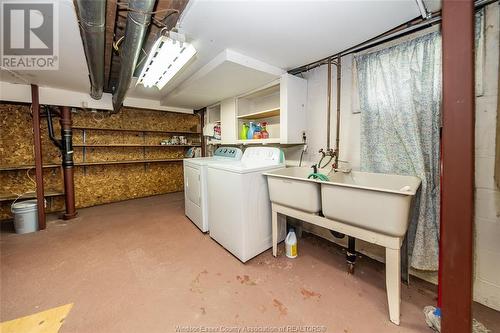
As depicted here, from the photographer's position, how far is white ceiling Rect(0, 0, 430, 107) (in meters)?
1.34

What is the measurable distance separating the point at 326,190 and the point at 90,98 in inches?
163

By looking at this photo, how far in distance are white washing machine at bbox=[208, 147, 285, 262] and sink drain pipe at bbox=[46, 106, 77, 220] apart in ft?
8.30

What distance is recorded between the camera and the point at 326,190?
4.87 ft

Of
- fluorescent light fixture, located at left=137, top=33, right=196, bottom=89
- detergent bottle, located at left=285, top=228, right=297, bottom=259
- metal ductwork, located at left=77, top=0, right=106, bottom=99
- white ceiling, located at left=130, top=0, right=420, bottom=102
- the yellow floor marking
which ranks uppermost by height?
white ceiling, located at left=130, top=0, right=420, bottom=102

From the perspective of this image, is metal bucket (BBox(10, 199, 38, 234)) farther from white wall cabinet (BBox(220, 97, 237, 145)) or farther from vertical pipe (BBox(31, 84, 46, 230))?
white wall cabinet (BBox(220, 97, 237, 145))

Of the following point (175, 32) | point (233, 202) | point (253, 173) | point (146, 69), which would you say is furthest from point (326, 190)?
point (146, 69)

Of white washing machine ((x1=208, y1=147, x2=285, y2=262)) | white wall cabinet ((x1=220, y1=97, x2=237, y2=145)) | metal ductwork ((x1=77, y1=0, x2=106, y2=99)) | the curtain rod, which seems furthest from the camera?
white wall cabinet ((x1=220, y1=97, x2=237, y2=145))

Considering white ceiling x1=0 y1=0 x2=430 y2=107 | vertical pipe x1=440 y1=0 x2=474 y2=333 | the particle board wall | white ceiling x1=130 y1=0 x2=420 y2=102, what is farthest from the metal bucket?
vertical pipe x1=440 y1=0 x2=474 y2=333

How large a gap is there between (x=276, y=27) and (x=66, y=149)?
3554 mm

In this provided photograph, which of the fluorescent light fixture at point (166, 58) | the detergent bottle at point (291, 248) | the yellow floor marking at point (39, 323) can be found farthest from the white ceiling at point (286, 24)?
the yellow floor marking at point (39, 323)

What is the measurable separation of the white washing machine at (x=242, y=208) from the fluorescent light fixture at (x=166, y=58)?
3.68 feet

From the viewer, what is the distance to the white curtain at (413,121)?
59.8 inches

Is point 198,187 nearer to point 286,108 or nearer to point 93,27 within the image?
point 286,108

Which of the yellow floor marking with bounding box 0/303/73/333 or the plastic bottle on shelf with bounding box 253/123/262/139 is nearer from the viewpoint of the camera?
the yellow floor marking with bounding box 0/303/73/333
